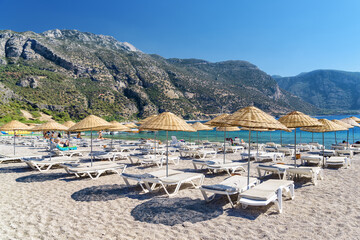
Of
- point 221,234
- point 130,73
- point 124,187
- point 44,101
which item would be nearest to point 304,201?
point 221,234

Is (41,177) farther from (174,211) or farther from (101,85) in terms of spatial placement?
(101,85)

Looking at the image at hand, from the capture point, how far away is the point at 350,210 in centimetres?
464

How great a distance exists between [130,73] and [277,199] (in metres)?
79.3

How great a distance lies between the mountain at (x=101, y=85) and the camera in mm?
54312

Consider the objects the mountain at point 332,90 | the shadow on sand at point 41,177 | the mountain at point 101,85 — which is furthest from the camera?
the mountain at point 332,90

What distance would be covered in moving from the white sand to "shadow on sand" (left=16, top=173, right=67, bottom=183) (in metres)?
0.73

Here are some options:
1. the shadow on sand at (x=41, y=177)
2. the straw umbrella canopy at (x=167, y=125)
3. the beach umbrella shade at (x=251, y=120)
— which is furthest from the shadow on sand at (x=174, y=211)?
the shadow on sand at (x=41, y=177)

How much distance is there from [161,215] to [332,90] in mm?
210195

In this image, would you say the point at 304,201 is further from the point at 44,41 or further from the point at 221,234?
the point at 44,41

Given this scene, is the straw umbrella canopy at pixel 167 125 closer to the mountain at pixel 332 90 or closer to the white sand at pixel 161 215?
the white sand at pixel 161 215

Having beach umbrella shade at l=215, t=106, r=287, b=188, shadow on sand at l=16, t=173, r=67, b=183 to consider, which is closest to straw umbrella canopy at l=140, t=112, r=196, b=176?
beach umbrella shade at l=215, t=106, r=287, b=188

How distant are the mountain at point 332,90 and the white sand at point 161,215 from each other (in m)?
187

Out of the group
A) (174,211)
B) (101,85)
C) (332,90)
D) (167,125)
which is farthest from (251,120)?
(332,90)

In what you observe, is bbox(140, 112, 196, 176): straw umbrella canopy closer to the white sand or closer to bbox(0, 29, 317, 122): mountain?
the white sand
